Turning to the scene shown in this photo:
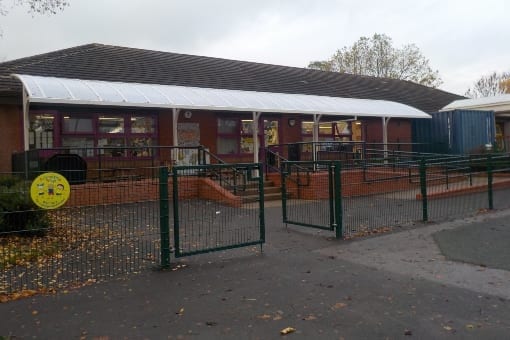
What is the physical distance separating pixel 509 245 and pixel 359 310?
413 centimetres

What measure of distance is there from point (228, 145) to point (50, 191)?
44.6 ft

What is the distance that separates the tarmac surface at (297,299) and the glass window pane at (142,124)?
1073cm

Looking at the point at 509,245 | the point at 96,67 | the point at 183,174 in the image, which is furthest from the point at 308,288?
→ the point at 96,67

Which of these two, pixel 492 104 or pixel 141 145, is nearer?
pixel 141 145

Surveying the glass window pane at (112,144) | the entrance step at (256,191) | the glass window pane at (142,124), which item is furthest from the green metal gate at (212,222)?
the glass window pane at (142,124)

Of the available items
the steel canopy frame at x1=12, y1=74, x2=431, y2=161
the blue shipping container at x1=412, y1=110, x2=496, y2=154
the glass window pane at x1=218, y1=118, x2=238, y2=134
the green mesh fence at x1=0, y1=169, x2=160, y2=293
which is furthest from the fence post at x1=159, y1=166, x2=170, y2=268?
the blue shipping container at x1=412, y1=110, x2=496, y2=154

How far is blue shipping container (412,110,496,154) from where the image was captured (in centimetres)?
2139

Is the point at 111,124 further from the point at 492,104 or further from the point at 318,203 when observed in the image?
the point at 492,104

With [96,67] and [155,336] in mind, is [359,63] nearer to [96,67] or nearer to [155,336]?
[96,67]

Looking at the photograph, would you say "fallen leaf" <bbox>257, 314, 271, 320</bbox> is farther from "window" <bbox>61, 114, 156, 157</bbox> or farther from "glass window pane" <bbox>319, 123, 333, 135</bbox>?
"glass window pane" <bbox>319, 123, 333, 135</bbox>

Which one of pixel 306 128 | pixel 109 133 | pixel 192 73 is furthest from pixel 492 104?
pixel 109 133

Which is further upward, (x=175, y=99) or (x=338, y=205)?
(x=175, y=99)

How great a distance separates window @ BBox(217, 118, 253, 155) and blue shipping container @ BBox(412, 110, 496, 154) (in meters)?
8.13

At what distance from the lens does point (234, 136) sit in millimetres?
19328
